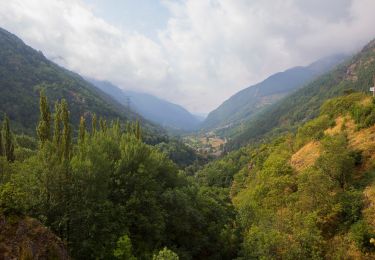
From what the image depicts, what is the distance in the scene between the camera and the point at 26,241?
19.0 meters

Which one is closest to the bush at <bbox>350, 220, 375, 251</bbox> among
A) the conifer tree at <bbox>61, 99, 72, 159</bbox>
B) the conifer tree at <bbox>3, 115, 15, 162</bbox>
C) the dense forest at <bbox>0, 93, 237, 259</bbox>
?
the dense forest at <bbox>0, 93, 237, 259</bbox>

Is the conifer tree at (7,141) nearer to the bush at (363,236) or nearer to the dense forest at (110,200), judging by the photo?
the dense forest at (110,200)

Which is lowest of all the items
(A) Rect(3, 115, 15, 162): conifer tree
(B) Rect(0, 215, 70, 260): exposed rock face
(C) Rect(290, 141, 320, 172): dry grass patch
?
(A) Rect(3, 115, 15, 162): conifer tree

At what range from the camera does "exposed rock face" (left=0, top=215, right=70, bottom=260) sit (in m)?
18.2

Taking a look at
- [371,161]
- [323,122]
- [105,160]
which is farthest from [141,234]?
[323,122]

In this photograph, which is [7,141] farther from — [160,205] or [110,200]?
[160,205]

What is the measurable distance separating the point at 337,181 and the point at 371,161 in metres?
5.60

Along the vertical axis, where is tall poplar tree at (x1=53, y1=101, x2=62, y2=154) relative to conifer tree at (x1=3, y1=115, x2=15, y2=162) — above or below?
above

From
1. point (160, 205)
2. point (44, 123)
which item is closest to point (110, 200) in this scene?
point (160, 205)

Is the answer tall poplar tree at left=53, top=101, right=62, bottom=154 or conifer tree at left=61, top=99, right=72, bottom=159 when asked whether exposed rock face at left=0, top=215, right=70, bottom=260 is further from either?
conifer tree at left=61, top=99, right=72, bottom=159

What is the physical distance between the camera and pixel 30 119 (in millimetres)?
180875

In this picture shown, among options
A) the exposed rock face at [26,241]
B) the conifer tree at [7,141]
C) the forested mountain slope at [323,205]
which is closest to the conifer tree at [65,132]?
the exposed rock face at [26,241]

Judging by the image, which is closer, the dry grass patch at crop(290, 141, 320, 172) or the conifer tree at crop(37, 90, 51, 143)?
the conifer tree at crop(37, 90, 51, 143)

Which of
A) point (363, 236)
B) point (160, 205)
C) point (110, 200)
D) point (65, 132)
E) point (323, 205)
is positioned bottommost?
point (110, 200)
